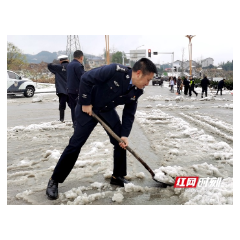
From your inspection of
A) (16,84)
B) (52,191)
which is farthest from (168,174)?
(16,84)

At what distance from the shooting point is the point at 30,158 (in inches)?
165

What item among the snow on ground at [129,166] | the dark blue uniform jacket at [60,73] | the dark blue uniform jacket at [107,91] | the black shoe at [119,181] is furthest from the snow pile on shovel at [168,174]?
the dark blue uniform jacket at [60,73]

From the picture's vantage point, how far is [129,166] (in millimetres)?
3850

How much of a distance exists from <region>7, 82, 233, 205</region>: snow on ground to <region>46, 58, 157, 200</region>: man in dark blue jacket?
409 millimetres

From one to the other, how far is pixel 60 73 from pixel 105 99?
3882 mm

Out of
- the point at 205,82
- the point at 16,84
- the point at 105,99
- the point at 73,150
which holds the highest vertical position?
the point at 205,82

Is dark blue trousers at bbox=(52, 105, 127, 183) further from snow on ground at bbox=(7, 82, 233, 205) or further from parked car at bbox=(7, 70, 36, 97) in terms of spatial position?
parked car at bbox=(7, 70, 36, 97)

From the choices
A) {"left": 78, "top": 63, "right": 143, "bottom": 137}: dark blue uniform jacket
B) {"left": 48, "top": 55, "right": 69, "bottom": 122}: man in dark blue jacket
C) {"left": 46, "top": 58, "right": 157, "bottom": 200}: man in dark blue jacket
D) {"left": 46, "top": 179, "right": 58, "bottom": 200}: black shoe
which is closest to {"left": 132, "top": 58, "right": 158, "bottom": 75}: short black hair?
{"left": 46, "top": 58, "right": 157, "bottom": 200}: man in dark blue jacket

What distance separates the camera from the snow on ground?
9.22 ft

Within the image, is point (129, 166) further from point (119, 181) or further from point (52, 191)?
point (52, 191)
